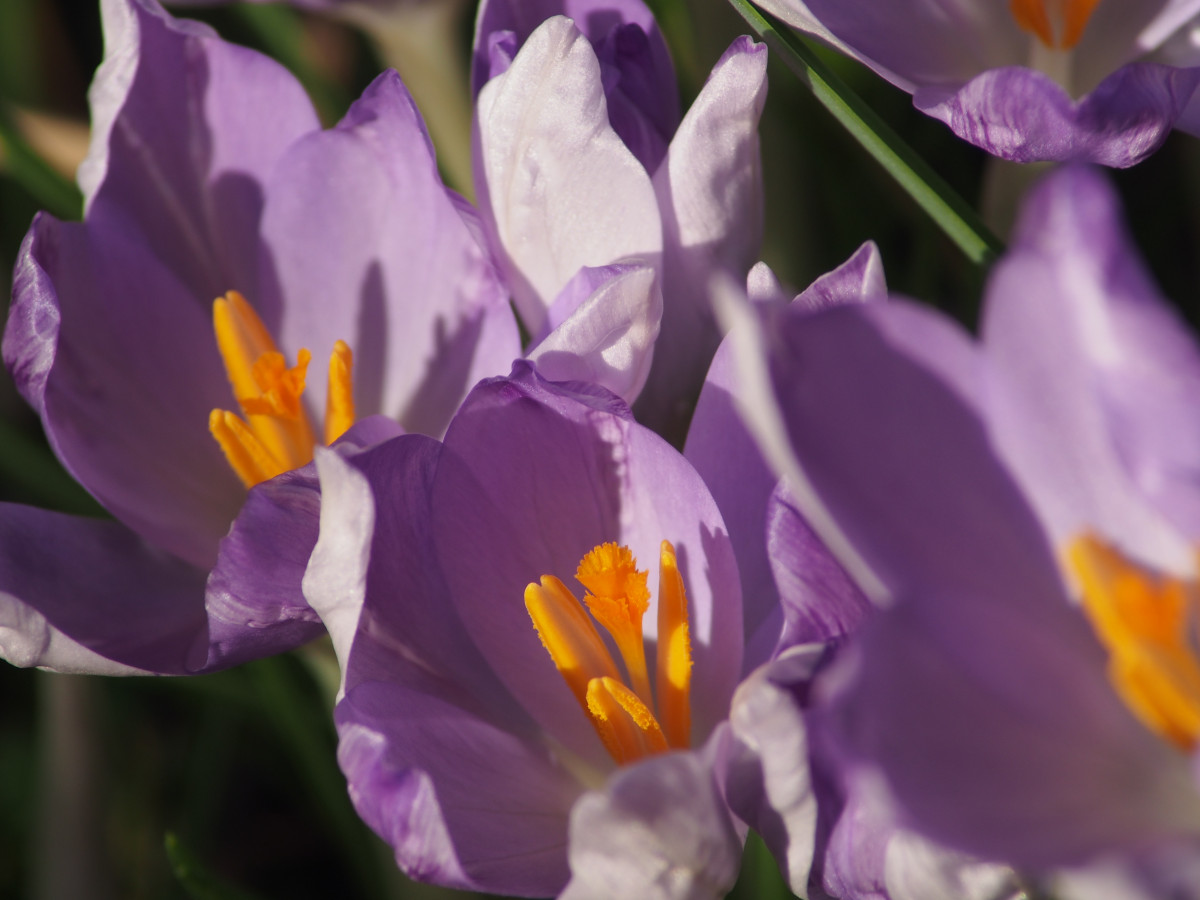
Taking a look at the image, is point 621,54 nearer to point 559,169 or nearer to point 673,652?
point 559,169

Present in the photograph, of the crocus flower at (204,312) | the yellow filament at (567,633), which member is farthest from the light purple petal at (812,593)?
the crocus flower at (204,312)

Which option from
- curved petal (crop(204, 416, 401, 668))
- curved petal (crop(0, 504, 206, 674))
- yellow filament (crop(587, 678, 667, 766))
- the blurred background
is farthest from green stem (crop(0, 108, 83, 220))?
yellow filament (crop(587, 678, 667, 766))

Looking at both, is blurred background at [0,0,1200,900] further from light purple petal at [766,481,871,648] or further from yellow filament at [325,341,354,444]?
light purple petal at [766,481,871,648]

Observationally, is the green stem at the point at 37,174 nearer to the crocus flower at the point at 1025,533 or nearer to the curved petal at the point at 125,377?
the curved petal at the point at 125,377

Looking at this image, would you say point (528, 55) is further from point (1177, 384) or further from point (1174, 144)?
point (1174, 144)

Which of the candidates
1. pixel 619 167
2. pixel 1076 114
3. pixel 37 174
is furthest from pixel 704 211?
pixel 37 174
